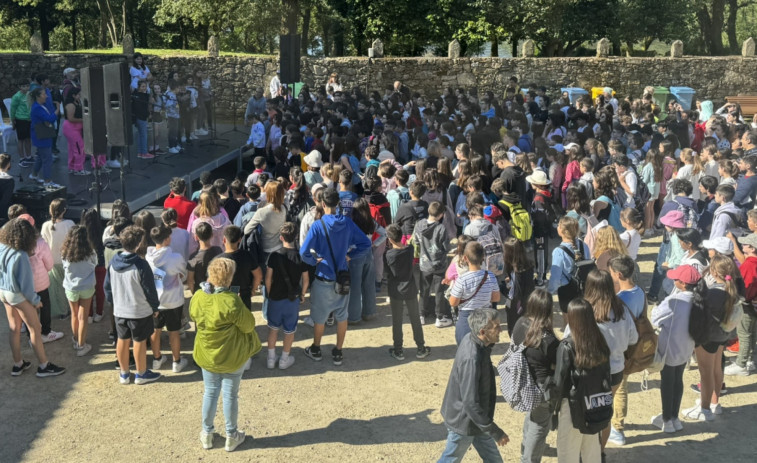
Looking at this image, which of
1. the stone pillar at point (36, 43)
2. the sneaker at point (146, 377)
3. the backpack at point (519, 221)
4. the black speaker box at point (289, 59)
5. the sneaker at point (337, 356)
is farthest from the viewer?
the stone pillar at point (36, 43)

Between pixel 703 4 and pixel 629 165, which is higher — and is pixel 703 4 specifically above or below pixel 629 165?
above

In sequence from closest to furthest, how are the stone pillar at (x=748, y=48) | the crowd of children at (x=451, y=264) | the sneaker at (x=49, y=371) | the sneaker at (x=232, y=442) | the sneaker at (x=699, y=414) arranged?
the crowd of children at (x=451, y=264)
the sneaker at (x=232, y=442)
the sneaker at (x=699, y=414)
the sneaker at (x=49, y=371)
the stone pillar at (x=748, y=48)

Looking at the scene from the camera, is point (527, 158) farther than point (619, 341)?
Yes

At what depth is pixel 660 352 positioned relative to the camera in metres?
5.80

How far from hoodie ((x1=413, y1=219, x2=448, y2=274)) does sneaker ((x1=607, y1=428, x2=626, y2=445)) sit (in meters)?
2.51

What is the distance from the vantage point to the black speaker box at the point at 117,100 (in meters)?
9.40

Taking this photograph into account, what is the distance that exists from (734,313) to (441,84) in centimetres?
1808

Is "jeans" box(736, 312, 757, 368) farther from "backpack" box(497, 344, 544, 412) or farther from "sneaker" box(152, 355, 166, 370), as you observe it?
"sneaker" box(152, 355, 166, 370)

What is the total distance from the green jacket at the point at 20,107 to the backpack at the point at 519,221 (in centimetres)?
912

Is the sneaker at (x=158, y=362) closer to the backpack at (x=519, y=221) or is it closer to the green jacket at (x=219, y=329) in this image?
the green jacket at (x=219, y=329)

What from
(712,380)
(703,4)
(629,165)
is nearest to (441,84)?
(629,165)

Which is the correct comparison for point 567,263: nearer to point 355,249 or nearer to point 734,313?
point 734,313

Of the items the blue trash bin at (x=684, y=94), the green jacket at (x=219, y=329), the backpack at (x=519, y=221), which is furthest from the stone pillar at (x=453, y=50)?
the green jacket at (x=219, y=329)

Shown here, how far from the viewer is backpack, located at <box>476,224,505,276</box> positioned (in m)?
7.32
